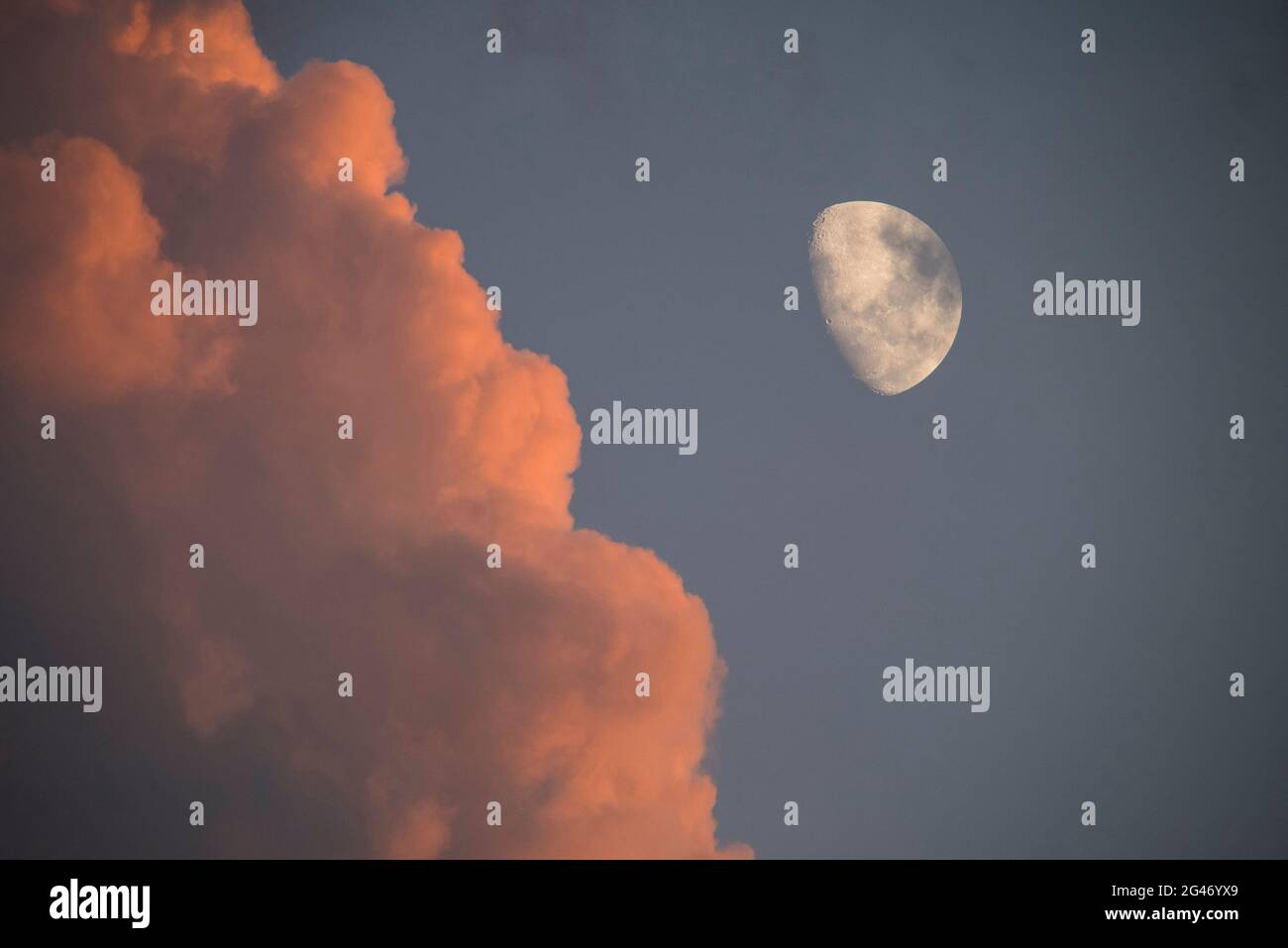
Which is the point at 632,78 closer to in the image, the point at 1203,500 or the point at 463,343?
the point at 463,343

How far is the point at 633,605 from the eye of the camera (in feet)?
23.4

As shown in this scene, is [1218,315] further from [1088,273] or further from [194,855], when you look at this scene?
[194,855]

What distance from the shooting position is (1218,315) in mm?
7379

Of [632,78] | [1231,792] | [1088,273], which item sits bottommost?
[1231,792]

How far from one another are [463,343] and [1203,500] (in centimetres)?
565

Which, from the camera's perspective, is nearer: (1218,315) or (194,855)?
(194,855)

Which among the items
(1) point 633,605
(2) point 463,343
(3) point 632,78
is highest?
(3) point 632,78
